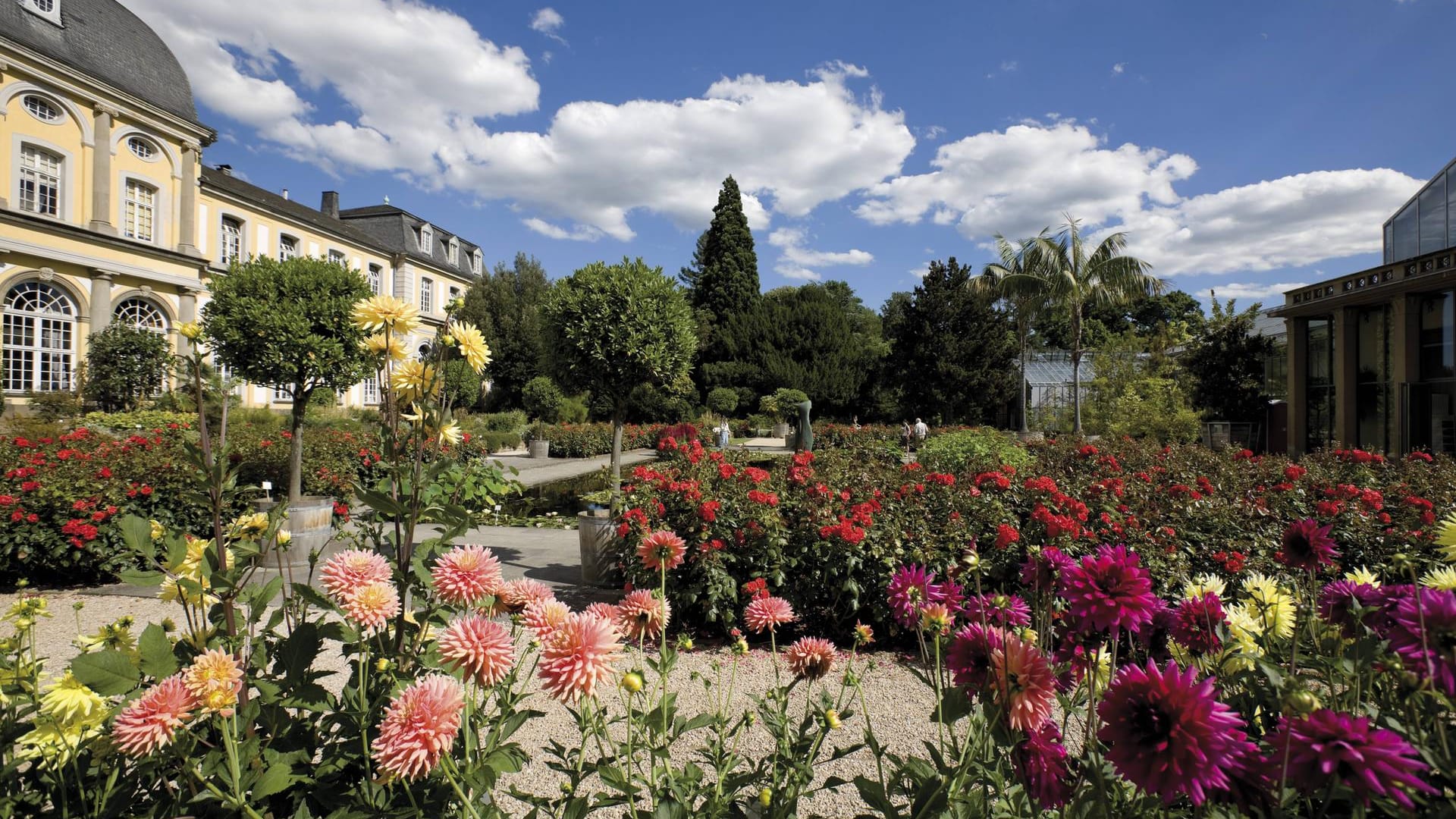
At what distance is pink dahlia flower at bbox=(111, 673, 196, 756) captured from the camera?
3.07 feet

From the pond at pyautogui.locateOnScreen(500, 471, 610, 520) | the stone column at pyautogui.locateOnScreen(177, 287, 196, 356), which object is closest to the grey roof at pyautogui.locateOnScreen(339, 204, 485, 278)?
the stone column at pyautogui.locateOnScreen(177, 287, 196, 356)

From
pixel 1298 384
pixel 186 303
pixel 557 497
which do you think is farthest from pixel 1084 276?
pixel 186 303

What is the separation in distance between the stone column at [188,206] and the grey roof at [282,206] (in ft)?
3.38

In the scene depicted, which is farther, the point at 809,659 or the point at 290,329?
the point at 290,329

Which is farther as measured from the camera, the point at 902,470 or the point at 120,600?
the point at 902,470

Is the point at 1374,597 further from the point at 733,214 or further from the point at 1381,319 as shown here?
the point at 733,214

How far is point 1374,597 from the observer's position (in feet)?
3.89

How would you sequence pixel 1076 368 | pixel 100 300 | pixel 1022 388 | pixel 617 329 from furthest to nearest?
pixel 1022 388, pixel 1076 368, pixel 100 300, pixel 617 329

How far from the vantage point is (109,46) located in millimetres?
18172

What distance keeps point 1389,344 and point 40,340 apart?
102ft

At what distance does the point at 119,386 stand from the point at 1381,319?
27975 mm

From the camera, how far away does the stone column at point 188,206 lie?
19859 mm

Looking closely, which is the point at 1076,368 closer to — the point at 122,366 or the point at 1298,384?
the point at 1298,384

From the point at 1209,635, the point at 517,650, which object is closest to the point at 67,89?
the point at 517,650
